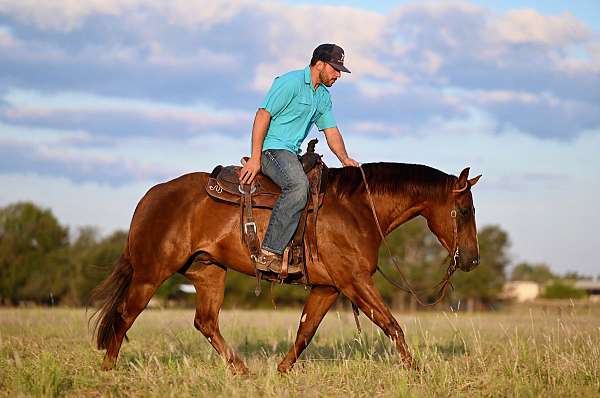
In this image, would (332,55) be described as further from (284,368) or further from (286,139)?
(284,368)

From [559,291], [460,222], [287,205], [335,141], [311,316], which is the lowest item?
[559,291]

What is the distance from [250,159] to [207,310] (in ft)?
6.36

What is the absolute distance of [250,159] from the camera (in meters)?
8.17

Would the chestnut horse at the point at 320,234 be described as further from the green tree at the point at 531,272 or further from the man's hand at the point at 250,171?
the green tree at the point at 531,272

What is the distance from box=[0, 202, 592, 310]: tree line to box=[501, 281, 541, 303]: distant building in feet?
11.1

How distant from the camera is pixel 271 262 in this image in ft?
26.1

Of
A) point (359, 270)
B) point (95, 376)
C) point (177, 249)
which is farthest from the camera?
point (177, 249)

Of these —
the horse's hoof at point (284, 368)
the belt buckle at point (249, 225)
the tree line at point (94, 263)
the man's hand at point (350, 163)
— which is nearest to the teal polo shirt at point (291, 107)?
the man's hand at point (350, 163)

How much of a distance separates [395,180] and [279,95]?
154cm

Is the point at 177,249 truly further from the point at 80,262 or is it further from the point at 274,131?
the point at 80,262

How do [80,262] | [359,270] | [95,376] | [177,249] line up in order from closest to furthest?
[95,376], [359,270], [177,249], [80,262]

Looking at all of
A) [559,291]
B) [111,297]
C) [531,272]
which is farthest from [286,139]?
[531,272]

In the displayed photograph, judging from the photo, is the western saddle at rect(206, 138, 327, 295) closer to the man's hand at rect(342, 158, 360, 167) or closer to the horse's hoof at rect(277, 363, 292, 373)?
the man's hand at rect(342, 158, 360, 167)

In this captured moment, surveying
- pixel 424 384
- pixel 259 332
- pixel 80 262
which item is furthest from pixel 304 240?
pixel 80 262
